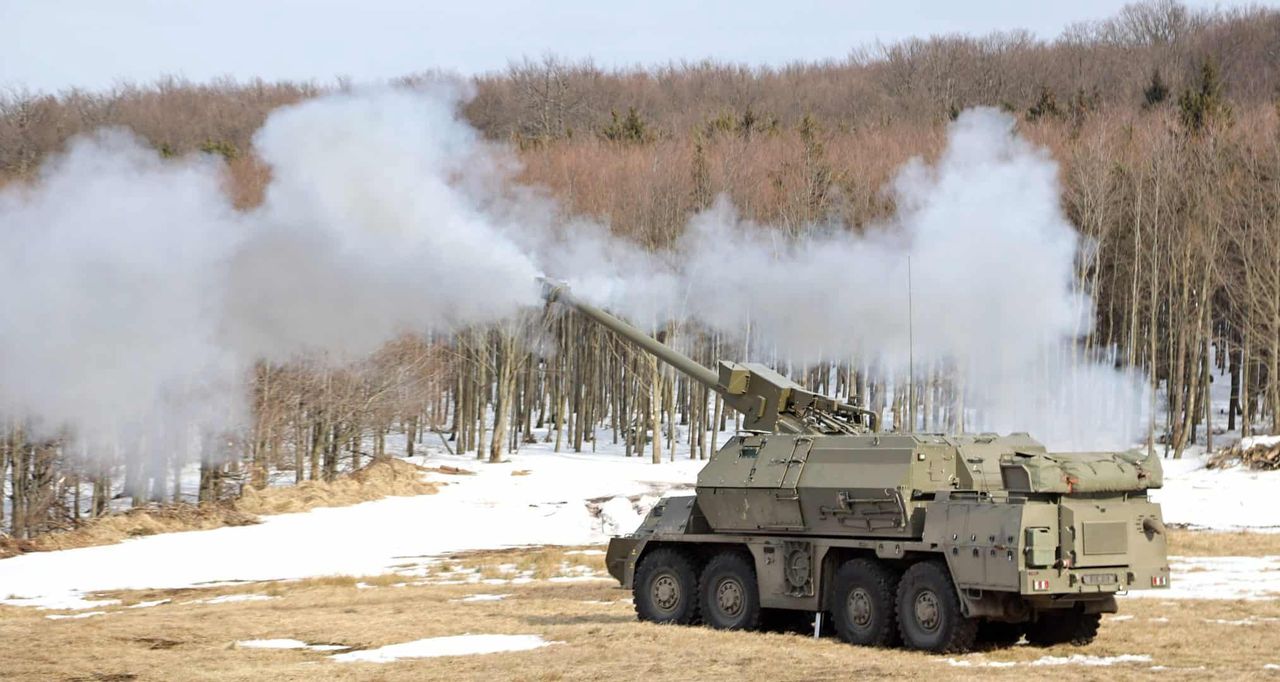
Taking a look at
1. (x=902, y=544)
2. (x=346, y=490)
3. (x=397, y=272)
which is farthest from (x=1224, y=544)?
(x=346, y=490)

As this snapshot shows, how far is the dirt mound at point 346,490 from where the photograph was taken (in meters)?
38.7

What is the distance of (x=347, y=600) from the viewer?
23078mm

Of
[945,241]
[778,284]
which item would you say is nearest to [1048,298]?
[945,241]

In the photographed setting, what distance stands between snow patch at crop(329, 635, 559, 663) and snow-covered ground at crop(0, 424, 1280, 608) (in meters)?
9.10

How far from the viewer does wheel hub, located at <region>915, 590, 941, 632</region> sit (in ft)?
53.4

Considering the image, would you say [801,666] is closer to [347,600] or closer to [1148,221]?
[347,600]

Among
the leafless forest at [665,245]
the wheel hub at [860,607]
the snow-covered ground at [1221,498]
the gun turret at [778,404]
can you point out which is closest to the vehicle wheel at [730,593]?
the wheel hub at [860,607]

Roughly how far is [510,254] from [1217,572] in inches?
481

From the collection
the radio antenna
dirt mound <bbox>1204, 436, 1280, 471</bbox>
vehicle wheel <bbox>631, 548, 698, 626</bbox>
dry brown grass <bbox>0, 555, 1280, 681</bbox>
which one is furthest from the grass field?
dirt mound <bbox>1204, 436, 1280, 471</bbox>

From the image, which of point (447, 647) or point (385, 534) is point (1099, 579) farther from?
point (385, 534)

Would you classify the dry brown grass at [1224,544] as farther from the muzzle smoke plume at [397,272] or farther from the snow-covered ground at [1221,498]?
the muzzle smoke plume at [397,272]

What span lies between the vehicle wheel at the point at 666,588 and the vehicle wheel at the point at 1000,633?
141 inches

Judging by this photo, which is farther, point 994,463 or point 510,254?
point 510,254

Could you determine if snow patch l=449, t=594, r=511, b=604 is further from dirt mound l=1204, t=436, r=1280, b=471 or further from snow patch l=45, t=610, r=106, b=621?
dirt mound l=1204, t=436, r=1280, b=471
